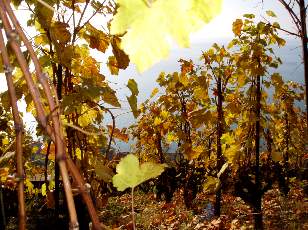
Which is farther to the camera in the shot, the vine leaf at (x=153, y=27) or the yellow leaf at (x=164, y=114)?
the yellow leaf at (x=164, y=114)

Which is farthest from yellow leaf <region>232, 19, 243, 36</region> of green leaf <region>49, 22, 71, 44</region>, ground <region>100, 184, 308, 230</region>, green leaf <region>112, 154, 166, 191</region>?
green leaf <region>112, 154, 166, 191</region>

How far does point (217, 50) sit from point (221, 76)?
516mm

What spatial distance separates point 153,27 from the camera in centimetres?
41

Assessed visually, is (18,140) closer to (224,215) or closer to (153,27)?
(153,27)

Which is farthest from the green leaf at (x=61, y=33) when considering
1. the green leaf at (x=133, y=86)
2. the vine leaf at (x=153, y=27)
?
the vine leaf at (x=153, y=27)

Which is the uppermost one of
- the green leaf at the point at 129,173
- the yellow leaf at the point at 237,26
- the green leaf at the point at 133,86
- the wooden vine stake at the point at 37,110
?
the yellow leaf at the point at 237,26

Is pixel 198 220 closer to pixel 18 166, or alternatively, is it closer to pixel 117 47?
pixel 117 47

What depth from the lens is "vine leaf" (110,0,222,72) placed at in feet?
1.36

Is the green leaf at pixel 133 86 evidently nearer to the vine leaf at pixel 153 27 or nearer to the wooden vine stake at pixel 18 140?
the wooden vine stake at pixel 18 140

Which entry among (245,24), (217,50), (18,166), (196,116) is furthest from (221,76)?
(18,166)

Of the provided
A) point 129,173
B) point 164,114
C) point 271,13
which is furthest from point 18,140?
point 164,114

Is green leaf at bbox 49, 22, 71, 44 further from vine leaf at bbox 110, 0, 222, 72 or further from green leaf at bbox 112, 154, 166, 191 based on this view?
vine leaf at bbox 110, 0, 222, 72

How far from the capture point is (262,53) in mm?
4816

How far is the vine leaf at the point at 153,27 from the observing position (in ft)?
1.36
